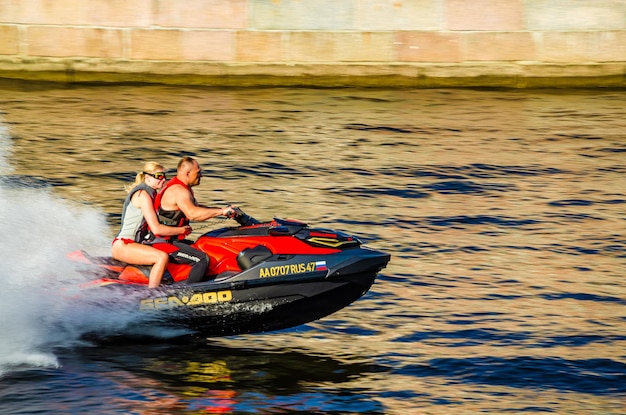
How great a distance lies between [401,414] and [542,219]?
7.01 m

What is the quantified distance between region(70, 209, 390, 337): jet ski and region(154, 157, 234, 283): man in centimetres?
12

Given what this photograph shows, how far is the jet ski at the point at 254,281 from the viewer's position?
1040 centimetres

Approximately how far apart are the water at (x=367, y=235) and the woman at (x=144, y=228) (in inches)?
22.1

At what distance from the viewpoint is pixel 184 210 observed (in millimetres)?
10516

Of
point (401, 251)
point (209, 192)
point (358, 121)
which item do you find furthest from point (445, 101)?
point (401, 251)

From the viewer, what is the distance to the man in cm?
1049

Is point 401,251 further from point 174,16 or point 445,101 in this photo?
point 174,16

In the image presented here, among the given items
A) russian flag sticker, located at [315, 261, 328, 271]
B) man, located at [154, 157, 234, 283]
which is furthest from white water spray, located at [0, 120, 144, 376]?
russian flag sticker, located at [315, 261, 328, 271]

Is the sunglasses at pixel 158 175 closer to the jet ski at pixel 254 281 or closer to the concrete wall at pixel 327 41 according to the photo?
the jet ski at pixel 254 281

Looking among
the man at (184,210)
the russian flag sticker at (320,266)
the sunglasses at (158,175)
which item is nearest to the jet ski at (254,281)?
the russian flag sticker at (320,266)

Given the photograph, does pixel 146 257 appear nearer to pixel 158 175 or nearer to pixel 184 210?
pixel 184 210

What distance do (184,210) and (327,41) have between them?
51.4ft

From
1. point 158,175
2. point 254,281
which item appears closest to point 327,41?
point 158,175

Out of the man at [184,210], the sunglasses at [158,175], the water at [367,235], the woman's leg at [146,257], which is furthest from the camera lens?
the sunglasses at [158,175]
